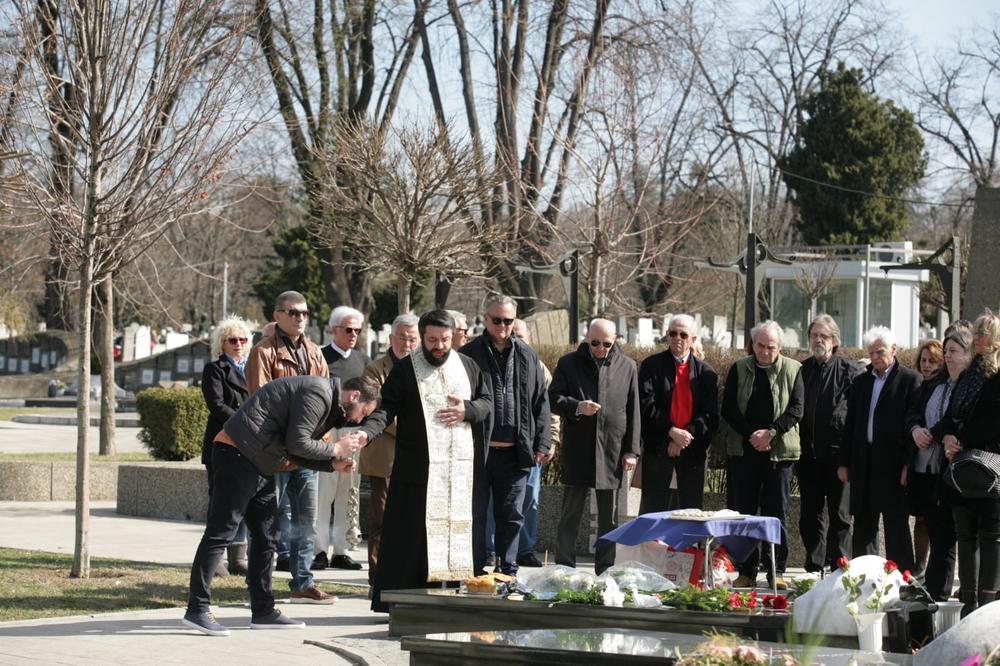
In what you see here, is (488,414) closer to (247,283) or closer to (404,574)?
(404,574)

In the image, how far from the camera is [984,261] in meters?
14.8

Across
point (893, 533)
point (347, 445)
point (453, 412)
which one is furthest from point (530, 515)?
point (347, 445)

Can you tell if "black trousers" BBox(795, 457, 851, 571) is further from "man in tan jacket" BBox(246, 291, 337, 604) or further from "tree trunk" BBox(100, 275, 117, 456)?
"tree trunk" BBox(100, 275, 117, 456)

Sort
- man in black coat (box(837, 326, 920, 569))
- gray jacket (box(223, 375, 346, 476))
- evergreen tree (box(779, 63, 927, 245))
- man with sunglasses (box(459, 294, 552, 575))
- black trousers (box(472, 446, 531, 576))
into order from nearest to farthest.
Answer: gray jacket (box(223, 375, 346, 476))
black trousers (box(472, 446, 531, 576))
man with sunglasses (box(459, 294, 552, 575))
man in black coat (box(837, 326, 920, 569))
evergreen tree (box(779, 63, 927, 245))

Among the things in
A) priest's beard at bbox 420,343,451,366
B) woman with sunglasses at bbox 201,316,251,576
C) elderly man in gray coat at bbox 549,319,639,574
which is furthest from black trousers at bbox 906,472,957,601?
woman with sunglasses at bbox 201,316,251,576

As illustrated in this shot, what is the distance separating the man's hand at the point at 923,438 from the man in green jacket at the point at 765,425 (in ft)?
3.92

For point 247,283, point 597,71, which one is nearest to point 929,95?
point 247,283

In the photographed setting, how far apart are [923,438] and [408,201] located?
34.8 ft

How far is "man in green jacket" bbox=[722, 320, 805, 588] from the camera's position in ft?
36.6

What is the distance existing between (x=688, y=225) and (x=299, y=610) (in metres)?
18.2

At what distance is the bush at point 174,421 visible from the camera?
17.3 m

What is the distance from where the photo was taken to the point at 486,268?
21844 millimetres

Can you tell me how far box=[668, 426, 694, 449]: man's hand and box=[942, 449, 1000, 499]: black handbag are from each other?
7.90 ft

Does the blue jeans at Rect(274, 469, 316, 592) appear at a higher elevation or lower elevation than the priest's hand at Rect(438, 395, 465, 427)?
lower
